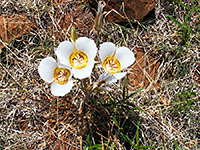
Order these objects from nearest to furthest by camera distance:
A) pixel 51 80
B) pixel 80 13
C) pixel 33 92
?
pixel 51 80
pixel 33 92
pixel 80 13

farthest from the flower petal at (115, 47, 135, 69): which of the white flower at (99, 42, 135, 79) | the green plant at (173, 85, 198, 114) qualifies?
the green plant at (173, 85, 198, 114)

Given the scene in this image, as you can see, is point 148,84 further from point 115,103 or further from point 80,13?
point 80,13

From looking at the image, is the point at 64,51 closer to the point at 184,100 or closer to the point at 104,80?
the point at 104,80

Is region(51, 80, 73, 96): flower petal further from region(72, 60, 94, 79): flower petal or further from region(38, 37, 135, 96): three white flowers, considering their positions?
region(72, 60, 94, 79): flower petal

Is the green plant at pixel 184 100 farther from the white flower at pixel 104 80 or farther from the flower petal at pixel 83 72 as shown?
the flower petal at pixel 83 72

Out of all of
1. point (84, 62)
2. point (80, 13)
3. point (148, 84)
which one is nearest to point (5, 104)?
point (84, 62)

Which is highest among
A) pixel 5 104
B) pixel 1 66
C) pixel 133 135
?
pixel 1 66

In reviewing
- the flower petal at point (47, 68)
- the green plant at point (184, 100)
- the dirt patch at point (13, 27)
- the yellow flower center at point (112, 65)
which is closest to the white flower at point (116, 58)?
the yellow flower center at point (112, 65)
